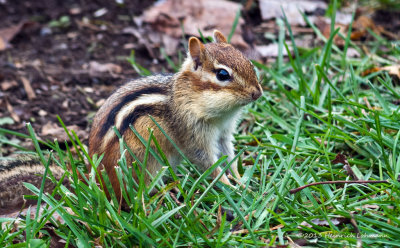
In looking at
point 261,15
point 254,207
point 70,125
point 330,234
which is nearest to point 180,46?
point 261,15

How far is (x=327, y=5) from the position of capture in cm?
703

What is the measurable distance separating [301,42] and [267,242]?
363 cm

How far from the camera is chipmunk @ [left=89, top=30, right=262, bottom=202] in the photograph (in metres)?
3.75

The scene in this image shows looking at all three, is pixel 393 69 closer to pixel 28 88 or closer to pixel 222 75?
pixel 222 75

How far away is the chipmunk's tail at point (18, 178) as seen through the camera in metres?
3.74

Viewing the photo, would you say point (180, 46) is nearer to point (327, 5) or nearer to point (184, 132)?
point (327, 5)

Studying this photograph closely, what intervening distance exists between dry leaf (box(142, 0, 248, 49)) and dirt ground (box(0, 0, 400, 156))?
0.89ft

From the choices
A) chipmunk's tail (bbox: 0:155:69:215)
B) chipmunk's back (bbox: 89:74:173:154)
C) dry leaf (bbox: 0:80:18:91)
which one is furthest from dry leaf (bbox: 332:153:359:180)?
dry leaf (bbox: 0:80:18:91)

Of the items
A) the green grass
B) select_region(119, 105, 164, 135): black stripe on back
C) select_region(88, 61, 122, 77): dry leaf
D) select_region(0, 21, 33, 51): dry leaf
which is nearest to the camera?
the green grass

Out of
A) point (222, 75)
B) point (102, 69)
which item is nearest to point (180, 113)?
point (222, 75)

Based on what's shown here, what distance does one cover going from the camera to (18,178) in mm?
3783

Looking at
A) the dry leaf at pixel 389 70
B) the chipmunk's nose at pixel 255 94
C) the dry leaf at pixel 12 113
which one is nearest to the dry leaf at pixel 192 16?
the dry leaf at pixel 389 70

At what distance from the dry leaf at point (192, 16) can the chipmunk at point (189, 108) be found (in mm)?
2585

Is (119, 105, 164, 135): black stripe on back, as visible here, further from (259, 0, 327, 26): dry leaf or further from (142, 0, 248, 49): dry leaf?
(259, 0, 327, 26): dry leaf
